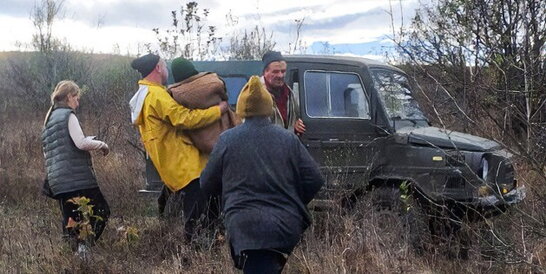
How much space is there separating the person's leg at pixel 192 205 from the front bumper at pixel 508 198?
225cm

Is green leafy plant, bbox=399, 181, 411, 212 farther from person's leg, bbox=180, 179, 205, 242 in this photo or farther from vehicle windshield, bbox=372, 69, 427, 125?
person's leg, bbox=180, 179, 205, 242

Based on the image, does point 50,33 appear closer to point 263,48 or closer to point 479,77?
point 263,48

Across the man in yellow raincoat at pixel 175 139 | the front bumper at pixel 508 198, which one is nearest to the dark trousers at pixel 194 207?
the man in yellow raincoat at pixel 175 139

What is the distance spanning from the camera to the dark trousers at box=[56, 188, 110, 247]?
19.4 ft

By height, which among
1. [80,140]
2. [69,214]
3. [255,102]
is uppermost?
[255,102]

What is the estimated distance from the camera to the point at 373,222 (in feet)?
18.3

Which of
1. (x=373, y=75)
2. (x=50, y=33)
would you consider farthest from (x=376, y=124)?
(x=50, y=33)

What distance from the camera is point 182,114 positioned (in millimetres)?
5500

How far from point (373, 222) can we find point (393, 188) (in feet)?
2.43

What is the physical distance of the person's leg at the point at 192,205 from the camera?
18.3 ft

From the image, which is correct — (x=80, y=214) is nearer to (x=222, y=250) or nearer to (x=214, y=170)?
(x=222, y=250)

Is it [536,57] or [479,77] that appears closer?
[536,57]

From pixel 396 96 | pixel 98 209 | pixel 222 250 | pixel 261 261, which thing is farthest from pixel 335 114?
pixel 261 261

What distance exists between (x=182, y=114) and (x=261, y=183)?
70.7 inches
